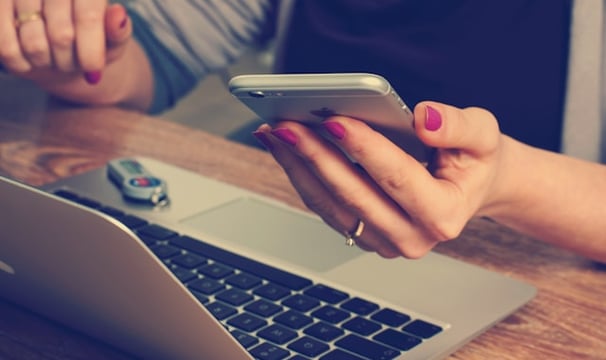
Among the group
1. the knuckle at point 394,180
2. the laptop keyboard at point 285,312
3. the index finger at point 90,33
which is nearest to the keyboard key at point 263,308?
the laptop keyboard at point 285,312

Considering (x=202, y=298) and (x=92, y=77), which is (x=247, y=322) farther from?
(x=92, y=77)

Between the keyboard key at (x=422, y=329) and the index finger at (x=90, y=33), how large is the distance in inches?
19.2

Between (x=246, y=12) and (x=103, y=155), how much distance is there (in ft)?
1.26

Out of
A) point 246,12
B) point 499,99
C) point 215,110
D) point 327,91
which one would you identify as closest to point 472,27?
point 499,99

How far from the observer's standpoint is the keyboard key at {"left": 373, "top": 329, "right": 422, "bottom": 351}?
0.62m

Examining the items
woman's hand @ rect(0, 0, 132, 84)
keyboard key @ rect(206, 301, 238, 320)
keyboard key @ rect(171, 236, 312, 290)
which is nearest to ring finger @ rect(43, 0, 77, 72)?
woman's hand @ rect(0, 0, 132, 84)

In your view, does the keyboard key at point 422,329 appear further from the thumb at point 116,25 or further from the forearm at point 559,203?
the thumb at point 116,25

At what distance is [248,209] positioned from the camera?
847 millimetres

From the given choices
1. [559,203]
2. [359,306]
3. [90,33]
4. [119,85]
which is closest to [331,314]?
[359,306]

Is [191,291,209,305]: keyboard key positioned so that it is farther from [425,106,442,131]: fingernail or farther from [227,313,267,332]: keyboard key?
[425,106,442,131]: fingernail

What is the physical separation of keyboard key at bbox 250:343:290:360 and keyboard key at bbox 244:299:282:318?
0.14 ft

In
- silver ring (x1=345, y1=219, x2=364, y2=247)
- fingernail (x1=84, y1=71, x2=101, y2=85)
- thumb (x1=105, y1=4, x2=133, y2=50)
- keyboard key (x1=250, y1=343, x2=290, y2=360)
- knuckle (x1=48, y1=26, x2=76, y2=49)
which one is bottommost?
keyboard key (x1=250, y1=343, x2=290, y2=360)

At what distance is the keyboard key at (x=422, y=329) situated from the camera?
0.64 m

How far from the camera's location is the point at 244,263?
726 mm
